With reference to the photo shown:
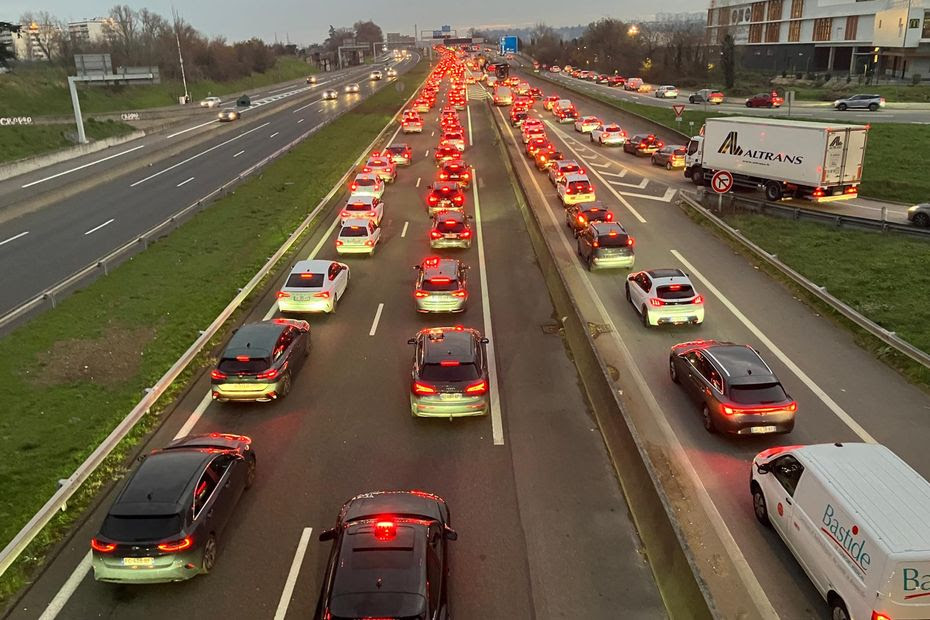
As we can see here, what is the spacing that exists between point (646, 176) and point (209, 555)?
36401 millimetres

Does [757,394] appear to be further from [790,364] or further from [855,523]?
[855,523]

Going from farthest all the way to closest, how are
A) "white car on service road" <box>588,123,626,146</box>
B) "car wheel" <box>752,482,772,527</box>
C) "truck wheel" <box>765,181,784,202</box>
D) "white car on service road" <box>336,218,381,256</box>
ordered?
"white car on service road" <box>588,123,626,146</box>
"truck wheel" <box>765,181,784,202</box>
"white car on service road" <box>336,218,381,256</box>
"car wheel" <box>752,482,772,527</box>

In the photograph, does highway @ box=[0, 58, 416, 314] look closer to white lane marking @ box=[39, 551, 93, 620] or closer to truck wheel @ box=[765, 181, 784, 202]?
white lane marking @ box=[39, 551, 93, 620]

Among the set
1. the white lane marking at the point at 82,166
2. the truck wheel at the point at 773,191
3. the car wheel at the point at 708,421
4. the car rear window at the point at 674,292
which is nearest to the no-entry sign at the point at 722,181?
the truck wheel at the point at 773,191

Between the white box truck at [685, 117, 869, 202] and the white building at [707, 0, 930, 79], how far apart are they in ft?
214

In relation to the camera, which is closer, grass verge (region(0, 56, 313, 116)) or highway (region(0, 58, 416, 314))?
highway (region(0, 58, 416, 314))

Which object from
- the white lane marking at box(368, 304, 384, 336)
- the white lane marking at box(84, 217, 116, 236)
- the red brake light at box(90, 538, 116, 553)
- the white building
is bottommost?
the white lane marking at box(368, 304, 384, 336)

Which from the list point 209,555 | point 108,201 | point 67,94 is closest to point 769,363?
point 209,555

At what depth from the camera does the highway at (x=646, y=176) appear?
105ft

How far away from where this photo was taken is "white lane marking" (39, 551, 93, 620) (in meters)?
9.12

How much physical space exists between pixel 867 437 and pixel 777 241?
582 inches

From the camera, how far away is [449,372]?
1409 centimetres

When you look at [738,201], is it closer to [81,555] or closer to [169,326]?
[169,326]

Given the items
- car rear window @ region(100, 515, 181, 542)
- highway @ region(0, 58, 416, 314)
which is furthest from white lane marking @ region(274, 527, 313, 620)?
highway @ region(0, 58, 416, 314)
